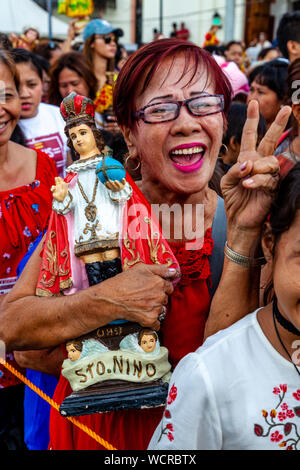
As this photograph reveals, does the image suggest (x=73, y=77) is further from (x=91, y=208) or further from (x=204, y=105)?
(x=91, y=208)

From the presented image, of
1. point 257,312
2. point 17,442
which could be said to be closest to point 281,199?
point 257,312

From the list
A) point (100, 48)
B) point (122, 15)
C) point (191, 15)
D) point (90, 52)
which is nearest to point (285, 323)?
point (100, 48)

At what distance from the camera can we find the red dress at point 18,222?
229 cm

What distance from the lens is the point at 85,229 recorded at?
1.43 metres

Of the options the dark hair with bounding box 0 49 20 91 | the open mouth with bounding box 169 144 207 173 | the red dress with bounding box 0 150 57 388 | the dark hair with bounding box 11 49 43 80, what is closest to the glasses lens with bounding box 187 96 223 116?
the open mouth with bounding box 169 144 207 173

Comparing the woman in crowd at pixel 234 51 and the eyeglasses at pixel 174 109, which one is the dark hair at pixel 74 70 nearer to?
the eyeglasses at pixel 174 109

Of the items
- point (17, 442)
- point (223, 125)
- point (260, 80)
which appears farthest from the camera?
point (260, 80)

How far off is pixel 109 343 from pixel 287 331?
0.48m

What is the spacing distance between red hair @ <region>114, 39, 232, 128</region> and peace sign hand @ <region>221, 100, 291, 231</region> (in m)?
0.28

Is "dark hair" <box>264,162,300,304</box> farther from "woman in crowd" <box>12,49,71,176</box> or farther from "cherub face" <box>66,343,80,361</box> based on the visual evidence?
"woman in crowd" <box>12,49,71,176</box>

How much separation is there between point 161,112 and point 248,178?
377mm

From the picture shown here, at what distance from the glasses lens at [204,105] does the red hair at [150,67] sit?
0.08 metres

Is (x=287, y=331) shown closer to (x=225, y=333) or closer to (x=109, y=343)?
(x=225, y=333)

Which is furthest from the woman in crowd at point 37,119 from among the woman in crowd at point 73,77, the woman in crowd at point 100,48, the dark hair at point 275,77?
the dark hair at point 275,77
